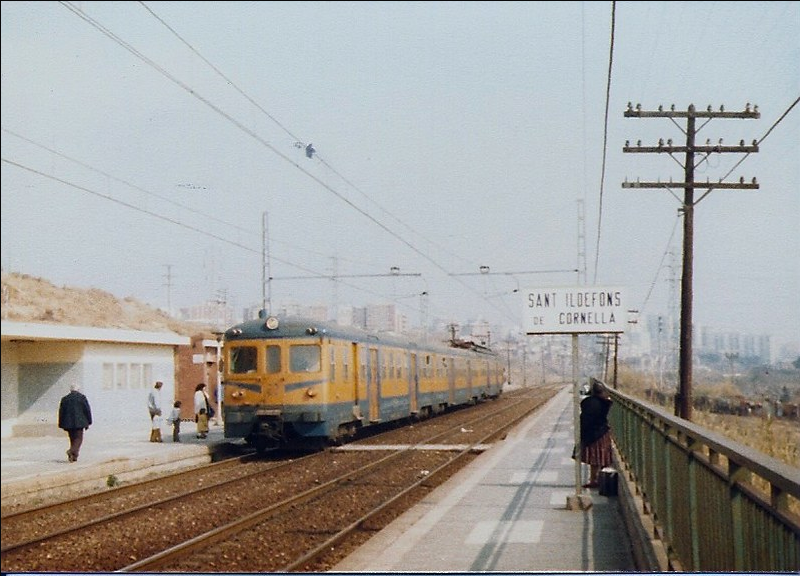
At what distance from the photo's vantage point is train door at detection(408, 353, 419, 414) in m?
25.9

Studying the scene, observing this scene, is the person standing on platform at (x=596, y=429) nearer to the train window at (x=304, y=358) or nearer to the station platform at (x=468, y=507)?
the station platform at (x=468, y=507)

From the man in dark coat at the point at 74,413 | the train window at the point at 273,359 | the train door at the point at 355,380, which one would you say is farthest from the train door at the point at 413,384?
the man in dark coat at the point at 74,413

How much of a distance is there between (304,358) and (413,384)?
397 inches

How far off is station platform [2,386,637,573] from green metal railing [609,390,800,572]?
79 cm

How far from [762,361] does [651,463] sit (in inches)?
210

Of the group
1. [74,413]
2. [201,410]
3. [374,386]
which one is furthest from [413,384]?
[74,413]

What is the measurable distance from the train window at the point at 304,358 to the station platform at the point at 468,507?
2.30 meters

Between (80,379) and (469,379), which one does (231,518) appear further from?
(469,379)

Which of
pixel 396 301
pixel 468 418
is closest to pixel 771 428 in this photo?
pixel 396 301

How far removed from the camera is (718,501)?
16.0 ft

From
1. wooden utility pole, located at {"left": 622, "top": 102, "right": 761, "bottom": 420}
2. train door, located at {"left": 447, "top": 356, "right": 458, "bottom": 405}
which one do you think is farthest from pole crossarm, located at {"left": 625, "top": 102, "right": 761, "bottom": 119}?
train door, located at {"left": 447, "top": 356, "right": 458, "bottom": 405}

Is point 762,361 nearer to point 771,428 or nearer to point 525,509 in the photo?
point 771,428

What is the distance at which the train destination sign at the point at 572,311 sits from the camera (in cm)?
891

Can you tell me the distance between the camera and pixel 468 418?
32.0 m
